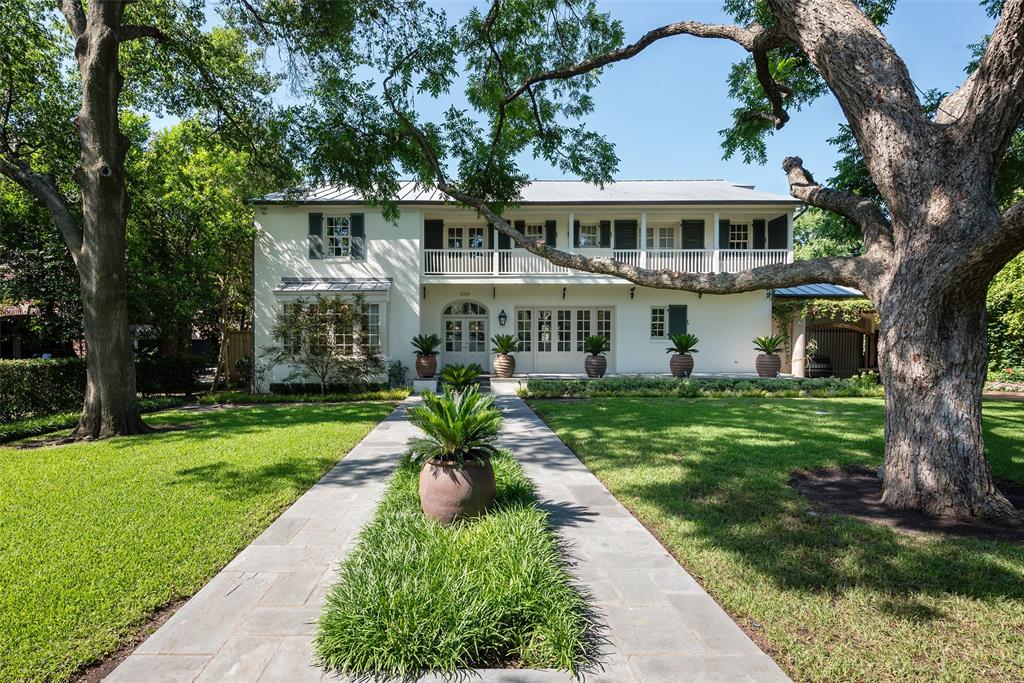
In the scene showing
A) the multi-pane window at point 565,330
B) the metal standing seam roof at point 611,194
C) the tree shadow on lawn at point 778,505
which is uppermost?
the metal standing seam roof at point 611,194

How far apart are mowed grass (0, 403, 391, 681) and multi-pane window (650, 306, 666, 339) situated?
1229 centimetres

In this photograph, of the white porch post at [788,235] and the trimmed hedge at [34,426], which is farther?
the white porch post at [788,235]

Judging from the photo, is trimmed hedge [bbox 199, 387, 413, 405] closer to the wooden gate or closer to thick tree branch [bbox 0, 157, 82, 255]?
thick tree branch [bbox 0, 157, 82, 255]

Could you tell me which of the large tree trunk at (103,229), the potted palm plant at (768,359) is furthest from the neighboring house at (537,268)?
the large tree trunk at (103,229)

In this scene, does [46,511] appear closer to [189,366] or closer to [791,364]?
[189,366]

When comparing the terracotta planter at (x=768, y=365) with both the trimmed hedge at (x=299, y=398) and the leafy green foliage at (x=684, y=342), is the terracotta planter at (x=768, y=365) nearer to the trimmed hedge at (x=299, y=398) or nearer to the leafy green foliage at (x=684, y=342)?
the leafy green foliage at (x=684, y=342)

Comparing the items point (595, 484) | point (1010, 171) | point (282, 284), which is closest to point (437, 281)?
point (282, 284)

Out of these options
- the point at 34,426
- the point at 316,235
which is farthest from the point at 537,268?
the point at 34,426

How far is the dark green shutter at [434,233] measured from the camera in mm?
17969

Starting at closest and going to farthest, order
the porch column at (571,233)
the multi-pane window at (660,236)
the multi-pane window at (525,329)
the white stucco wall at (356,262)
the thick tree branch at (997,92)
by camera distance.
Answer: the thick tree branch at (997,92) < the white stucco wall at (356,262) < the porch column at (571,233) < the multi-pane window at (525,329) < the multi-pane window at (660,236)

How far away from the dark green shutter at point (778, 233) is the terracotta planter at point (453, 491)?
1698 centimetres

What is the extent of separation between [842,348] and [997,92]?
686 inches

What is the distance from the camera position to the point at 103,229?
348 inches

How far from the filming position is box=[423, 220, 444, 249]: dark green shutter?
17969 mm
